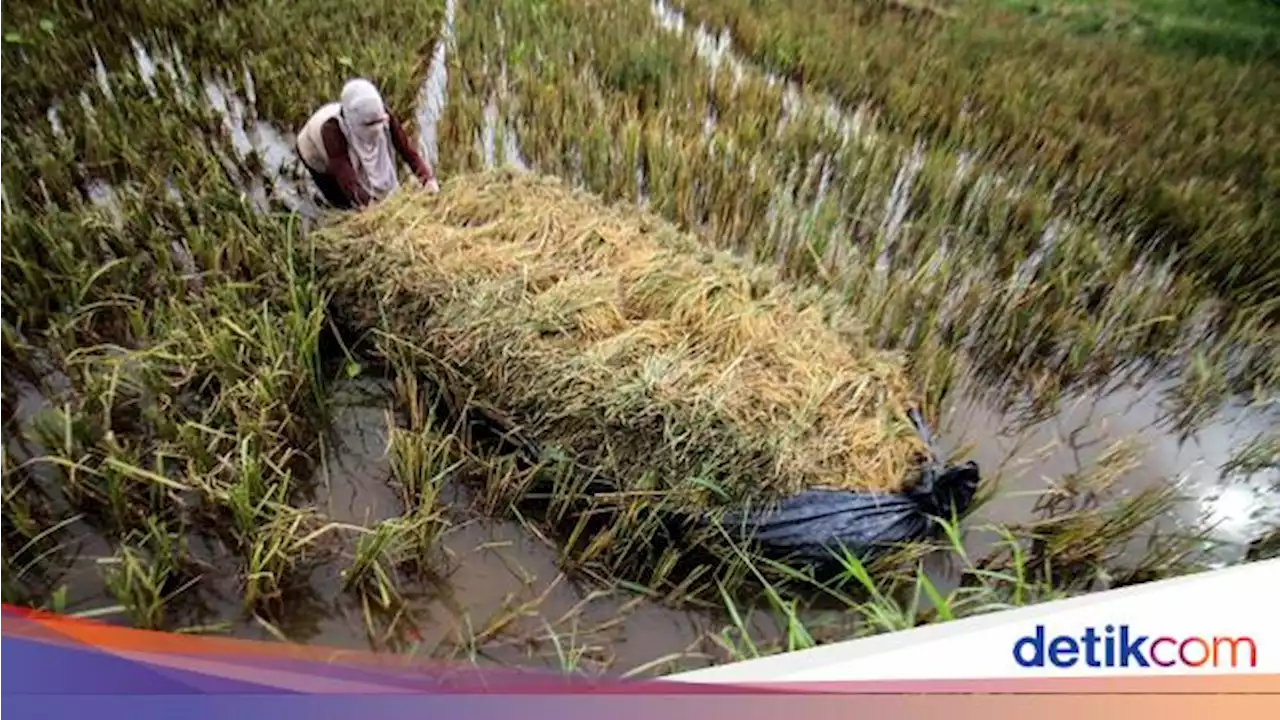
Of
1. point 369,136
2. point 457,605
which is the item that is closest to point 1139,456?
point 457,605

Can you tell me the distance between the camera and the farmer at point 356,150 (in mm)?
1273

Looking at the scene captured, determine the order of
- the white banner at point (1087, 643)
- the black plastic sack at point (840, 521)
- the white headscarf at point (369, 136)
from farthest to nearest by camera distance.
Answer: the white headscarf at point (369, 136) < the black plastic sack at point (840, 521) < the white banner at point (1087, 643)

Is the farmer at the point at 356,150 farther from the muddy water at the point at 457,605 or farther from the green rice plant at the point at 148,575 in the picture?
the green rice plant at the point at 148,575

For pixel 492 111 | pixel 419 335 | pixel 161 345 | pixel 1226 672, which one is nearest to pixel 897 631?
pixel 1226 672

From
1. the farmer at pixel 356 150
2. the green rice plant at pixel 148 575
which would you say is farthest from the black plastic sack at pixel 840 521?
the farmer at pixel 356 150

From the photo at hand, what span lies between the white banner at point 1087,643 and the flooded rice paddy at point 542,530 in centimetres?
11

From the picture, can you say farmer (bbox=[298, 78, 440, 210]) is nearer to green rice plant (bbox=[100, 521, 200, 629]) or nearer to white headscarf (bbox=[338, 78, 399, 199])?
white headscarf (bbox=[338, 78, 399, 199])

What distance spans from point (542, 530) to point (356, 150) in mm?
664

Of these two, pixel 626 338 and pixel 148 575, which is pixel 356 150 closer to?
pixel 626 338

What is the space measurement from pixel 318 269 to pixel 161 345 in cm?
27

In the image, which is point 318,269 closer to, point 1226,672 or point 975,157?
point 975,157

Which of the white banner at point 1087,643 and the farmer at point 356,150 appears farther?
the farmer at point 356,150

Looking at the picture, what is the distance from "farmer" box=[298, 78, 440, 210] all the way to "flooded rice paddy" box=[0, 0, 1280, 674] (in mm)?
57

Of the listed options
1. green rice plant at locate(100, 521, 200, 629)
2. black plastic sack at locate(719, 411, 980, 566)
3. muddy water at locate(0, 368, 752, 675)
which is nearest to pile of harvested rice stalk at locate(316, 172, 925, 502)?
black plastic sack at locate(719, 411, 980, 566)
